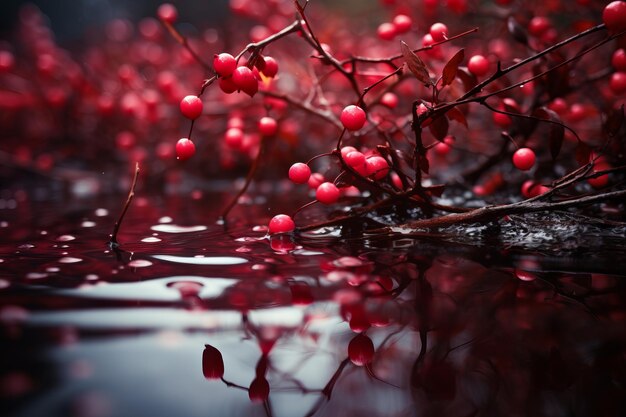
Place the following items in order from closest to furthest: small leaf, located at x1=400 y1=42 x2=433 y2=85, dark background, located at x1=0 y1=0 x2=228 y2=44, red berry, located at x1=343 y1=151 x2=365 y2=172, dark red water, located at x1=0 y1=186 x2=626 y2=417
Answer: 1. dark red water, located at x1=0 y1=186 x2=626 y2=417
2. small leaf, located at x1=400 y1=42 x2=433 y2=85
3. red berry, located at x1=343 y1=151 x2=365 y2=172
4. dark background, located at x1=0 y1=0 x2=228 y2=44

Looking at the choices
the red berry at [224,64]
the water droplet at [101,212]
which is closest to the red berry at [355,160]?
the red berry at [224,64]

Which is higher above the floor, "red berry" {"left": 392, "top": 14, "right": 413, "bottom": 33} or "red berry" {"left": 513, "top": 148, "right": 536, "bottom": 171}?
"red berry" {"left": 392, "top": 14, "right": 413, "bottom": 33}

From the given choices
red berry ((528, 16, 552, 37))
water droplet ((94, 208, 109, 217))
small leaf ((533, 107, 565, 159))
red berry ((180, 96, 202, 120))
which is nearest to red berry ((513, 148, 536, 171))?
small leaf ((533, 107, 565, 159))

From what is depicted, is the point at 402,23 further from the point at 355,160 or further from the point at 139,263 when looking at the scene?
the point at 139,263

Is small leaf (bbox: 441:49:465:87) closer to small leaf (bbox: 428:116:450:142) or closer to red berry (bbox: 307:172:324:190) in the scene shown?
small leaf (bbox: 428:116:450:142)

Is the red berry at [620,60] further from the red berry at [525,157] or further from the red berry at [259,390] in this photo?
the red berry at [259,390]

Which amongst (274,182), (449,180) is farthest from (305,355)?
(274,182)

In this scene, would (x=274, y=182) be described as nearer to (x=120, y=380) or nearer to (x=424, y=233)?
(x=424, y=233)
